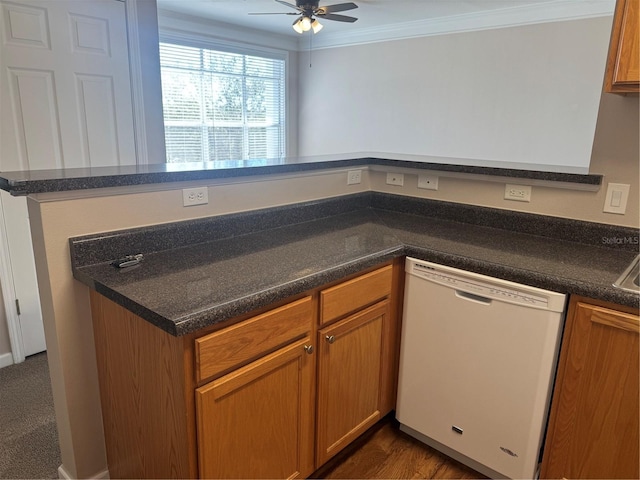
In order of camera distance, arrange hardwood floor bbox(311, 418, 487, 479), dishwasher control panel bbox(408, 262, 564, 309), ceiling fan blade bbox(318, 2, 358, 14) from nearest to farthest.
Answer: dishwasher control panel bbox(408, 262, 564, 309) → hardwood floor bbox(311, 418, 487, 479) → ceiling fan blade bbox(318, 2, 358, 14)

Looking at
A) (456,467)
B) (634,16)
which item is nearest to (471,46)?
(634,16)

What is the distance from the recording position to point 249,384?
4.24ft

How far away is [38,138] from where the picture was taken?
2428 mm

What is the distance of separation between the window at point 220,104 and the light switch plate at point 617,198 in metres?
4.51

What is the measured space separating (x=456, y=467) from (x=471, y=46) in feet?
14.0

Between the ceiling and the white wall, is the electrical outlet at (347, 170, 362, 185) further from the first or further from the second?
the ceiling

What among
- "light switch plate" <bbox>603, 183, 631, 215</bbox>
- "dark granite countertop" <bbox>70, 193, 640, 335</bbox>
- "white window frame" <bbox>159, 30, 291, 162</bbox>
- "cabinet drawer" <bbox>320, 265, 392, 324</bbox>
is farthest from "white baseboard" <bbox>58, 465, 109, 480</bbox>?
"white window frame" <bbox>159, 30, 291, 162</bbox>

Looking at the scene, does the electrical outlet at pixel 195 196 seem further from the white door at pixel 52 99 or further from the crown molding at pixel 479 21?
the crown molding at pixel 479 21

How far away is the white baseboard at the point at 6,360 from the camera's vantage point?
2.53 metres

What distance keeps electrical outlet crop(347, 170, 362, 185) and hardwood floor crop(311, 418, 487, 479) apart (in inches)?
49.2

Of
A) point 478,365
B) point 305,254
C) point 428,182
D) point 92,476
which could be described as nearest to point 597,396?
point 478,365

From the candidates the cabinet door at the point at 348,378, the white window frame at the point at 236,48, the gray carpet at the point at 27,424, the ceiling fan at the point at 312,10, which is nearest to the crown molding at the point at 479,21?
the white window frame at the point at 236,48

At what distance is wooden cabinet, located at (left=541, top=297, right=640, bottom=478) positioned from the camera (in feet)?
4.43

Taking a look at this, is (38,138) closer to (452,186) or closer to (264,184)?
(264,184)
